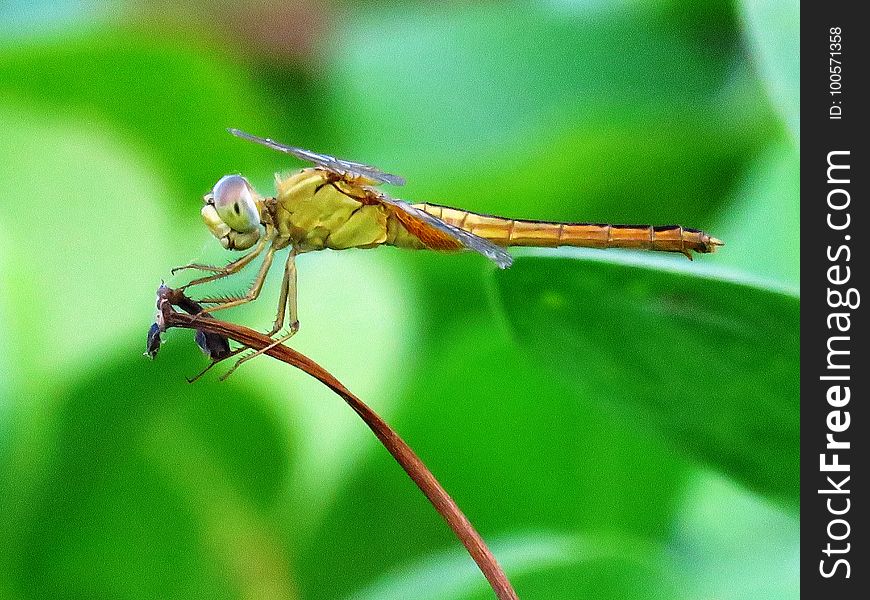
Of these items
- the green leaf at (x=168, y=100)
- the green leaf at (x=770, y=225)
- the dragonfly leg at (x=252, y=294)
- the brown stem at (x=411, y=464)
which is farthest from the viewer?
the green leaf at (x=168, y=100)

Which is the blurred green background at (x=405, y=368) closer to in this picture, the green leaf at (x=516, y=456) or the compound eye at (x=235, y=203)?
the green leaf at (x=516, y=456)

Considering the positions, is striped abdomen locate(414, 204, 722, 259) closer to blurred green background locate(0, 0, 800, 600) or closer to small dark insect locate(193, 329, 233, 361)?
blurred green background locate(0, 0, 800, 600)

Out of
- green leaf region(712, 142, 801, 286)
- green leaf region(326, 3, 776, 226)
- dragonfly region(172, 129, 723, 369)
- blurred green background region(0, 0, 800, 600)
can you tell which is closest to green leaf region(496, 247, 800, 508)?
blurred green background region(0, 0, 800, 600)
